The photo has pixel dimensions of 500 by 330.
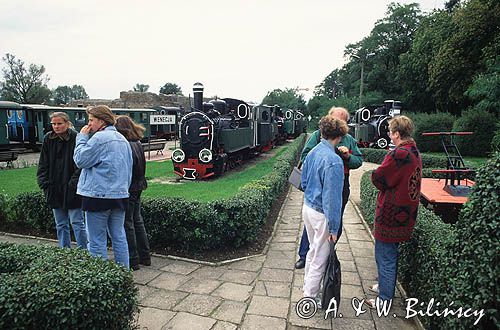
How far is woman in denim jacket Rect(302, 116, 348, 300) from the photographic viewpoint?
3.17 m

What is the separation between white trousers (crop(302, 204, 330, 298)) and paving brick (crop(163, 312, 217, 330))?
3.29ft

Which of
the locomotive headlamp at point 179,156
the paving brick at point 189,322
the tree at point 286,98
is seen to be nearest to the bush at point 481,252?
the paving brick at point 189,322

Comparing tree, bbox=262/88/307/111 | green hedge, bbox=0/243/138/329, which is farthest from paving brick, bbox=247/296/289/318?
tree, bbox=262/88/307/111

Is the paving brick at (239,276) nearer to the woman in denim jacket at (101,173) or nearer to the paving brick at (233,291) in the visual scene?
the paving brick at (233,291)

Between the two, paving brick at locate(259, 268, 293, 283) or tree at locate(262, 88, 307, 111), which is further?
tree at locate(262, 88, 307, 111)

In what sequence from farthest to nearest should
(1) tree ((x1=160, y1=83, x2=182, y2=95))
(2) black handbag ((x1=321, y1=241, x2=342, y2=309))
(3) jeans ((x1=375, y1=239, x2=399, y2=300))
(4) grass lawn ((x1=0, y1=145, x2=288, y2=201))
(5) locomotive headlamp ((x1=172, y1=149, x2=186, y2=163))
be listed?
1. (1) tree ((x1=160, y1=83, x2=182, y2=95))
2. (5) locomotive headlamp ((x1=172, y1=149, x2=186, y2=163))
3. (4) grass lawn ((x1=0, y1=145, x2=288, y2=201))
4. (3) jeans ((x1=375, y1=239, x2=399, y2=300))
5. (2) black handbag ((x1=321, y1=241, x2=342, y2=309))

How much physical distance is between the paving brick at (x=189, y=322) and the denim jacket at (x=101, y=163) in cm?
136

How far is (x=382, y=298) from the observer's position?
3.44 meters

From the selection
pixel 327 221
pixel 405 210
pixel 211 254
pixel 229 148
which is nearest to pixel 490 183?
pixel 405 210

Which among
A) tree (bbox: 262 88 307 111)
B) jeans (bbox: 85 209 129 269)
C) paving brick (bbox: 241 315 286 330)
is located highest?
tree (bbox: 262 88 307 111)

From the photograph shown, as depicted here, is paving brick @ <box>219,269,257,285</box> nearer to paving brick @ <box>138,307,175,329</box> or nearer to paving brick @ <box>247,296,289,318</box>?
paving brick @ <box>247,296,289,318</box>

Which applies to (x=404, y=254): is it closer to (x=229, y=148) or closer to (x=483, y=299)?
(x=483, y=299)

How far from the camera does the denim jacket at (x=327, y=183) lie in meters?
3.16

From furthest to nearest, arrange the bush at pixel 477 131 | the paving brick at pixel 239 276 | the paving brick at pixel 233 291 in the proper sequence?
the bush at pixel 477 131 → the paving brick at pixel 239 276 → the paving brick at pixel 233 291
